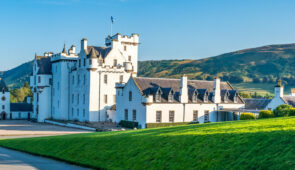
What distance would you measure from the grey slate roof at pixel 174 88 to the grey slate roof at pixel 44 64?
3363cm

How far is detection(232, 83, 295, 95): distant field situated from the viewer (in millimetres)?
163850

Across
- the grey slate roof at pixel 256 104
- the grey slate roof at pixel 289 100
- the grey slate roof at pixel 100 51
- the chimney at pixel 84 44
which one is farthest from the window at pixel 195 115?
the chimney at pixel 84 44

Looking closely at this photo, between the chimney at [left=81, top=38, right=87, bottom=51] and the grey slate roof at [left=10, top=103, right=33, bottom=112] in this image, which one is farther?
the grey slate roof at [left=10, top=103, right=33, bottom=112]

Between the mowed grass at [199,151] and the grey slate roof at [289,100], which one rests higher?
the grey slate roof at [289,100]

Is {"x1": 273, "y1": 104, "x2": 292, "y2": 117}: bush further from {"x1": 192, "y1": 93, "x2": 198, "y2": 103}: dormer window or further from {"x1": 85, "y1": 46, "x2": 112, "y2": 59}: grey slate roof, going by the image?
{"x1": 85, "y1": 46, "x2": 112, "y2": 59}: grey slate roof

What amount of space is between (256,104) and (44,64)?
48738mm

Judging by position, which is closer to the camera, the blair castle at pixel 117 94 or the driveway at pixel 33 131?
the driveway at pixel 33 131

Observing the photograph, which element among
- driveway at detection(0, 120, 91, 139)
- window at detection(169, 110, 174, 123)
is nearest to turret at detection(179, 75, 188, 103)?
window at detection(169, 110, 174, 123)

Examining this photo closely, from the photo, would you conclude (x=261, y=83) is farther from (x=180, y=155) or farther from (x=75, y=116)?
(x=180, y=155)

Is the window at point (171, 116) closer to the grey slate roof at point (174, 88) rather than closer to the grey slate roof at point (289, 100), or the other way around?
the grey slate roof at point (174, 88)

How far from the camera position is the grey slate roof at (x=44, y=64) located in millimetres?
77812

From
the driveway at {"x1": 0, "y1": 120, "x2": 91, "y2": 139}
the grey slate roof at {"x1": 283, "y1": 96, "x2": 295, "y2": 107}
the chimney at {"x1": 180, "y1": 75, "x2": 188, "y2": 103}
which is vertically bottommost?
the driveway at {"x1": 0, "y1": 120, "x2": 91, "y2": 139}

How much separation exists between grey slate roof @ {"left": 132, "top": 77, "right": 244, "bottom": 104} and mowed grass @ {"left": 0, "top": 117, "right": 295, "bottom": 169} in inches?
1075

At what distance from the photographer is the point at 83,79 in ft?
220
